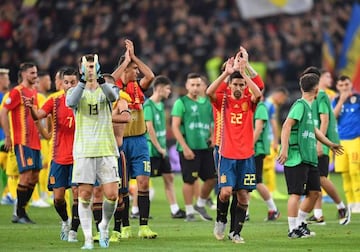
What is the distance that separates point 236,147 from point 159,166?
5.26m

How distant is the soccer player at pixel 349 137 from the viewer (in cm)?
2050

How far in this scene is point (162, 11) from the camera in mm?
34281

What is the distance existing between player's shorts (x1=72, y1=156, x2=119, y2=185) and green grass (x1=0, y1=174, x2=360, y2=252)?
0.89 metres

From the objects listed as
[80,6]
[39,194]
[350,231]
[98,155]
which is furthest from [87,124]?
[80,6]

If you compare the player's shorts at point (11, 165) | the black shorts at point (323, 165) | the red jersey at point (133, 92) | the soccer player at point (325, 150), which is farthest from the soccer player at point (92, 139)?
the player's shorts at point (11, 165)

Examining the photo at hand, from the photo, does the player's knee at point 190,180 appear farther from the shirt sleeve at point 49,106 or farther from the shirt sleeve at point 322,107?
the shirt sleeve at point 49,106

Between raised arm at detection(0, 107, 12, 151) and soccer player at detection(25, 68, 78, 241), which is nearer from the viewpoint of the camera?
soccer player at detection(25, 68, 78, 241)

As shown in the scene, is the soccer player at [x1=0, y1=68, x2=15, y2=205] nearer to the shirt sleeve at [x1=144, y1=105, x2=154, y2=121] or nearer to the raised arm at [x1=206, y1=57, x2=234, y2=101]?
the shirt sleeve at [x1=144, y1=105, x2=154, y2=121]

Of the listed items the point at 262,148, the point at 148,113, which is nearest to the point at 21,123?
the point at 148,113

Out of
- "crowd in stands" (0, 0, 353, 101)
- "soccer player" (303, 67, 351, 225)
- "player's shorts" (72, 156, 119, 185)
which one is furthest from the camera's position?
"crowd in stands" (0, 0, 353, 101)

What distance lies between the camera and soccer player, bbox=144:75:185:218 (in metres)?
20.3

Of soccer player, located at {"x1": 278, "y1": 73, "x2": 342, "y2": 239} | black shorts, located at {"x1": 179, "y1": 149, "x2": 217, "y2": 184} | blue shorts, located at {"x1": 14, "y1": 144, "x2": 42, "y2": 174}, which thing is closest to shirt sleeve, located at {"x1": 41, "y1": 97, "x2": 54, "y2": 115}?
blue shorts, located at {"x1": 14, "y1": 144, "x2": 42, "y2": 174}

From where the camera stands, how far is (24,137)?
760 inches

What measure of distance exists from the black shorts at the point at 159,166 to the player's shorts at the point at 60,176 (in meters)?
4.40
